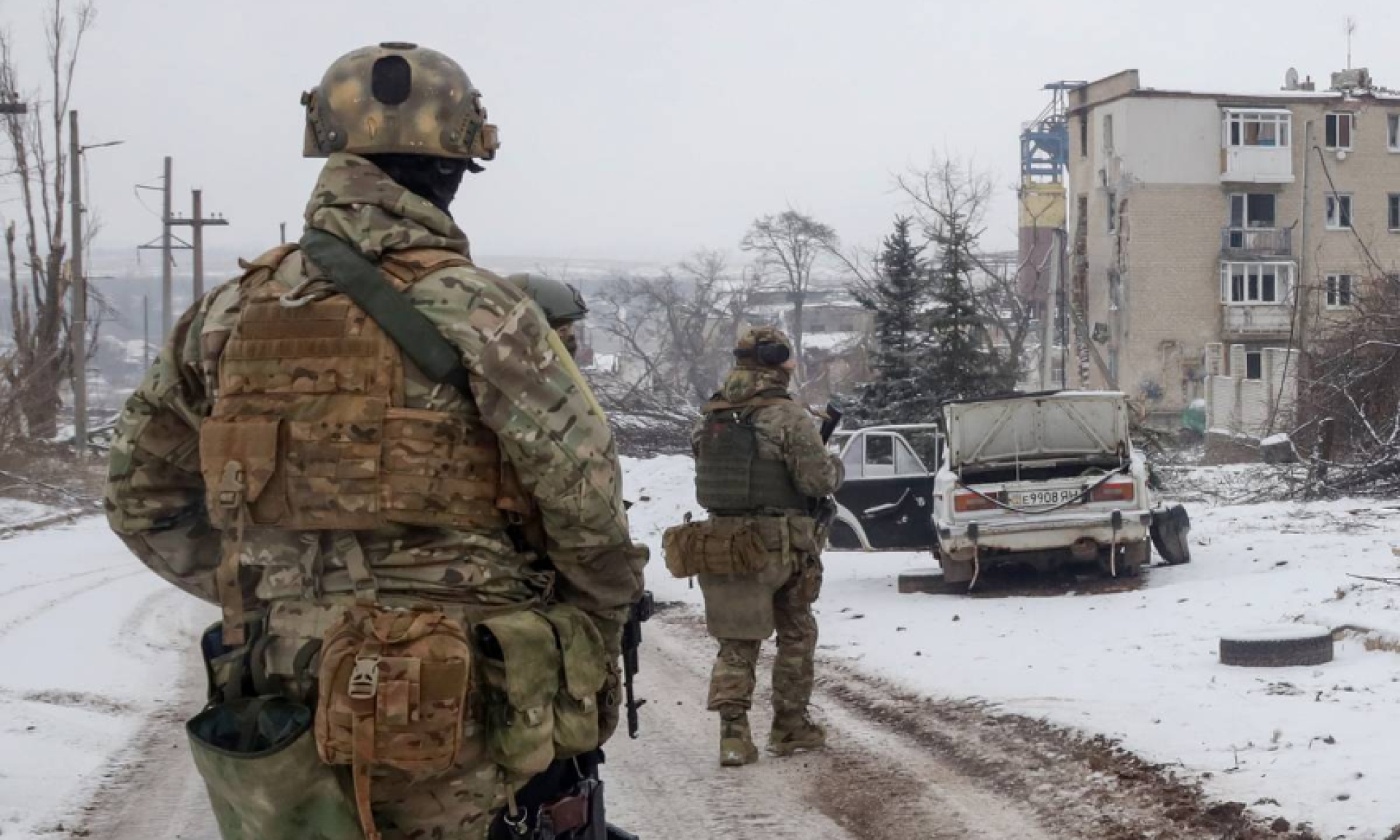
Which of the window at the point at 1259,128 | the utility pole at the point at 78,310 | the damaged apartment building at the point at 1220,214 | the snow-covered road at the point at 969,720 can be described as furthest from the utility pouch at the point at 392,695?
the window at the point at 1259,128

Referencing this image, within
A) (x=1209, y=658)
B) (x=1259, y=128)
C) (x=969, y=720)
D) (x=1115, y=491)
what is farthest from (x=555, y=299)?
(x=1259, y=128)

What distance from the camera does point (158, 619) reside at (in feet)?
46.0

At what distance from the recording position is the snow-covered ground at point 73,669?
7508 millimetres

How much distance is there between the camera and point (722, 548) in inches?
322

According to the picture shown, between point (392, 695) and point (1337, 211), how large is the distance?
6105cm

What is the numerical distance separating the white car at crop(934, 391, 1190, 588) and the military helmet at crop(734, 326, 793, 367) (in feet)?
19.2

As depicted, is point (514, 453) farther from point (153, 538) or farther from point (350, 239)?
point (153, 538)

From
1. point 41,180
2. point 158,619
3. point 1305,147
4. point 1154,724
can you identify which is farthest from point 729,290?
point 1154,724

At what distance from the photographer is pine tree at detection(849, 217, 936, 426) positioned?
88.6 feet

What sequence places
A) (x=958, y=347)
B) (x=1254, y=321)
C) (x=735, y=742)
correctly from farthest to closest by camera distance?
(x=1254, y=321) → (x=958, y=347) → (x=735, y=742)

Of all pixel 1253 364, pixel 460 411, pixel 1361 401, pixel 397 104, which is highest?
pixel 1253 364

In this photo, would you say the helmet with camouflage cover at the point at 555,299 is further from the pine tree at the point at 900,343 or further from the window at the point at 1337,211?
the window at the point at 1337,211

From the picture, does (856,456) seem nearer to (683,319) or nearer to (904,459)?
(904,459)

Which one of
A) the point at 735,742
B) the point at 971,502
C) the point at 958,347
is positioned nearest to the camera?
the point at 735,742
